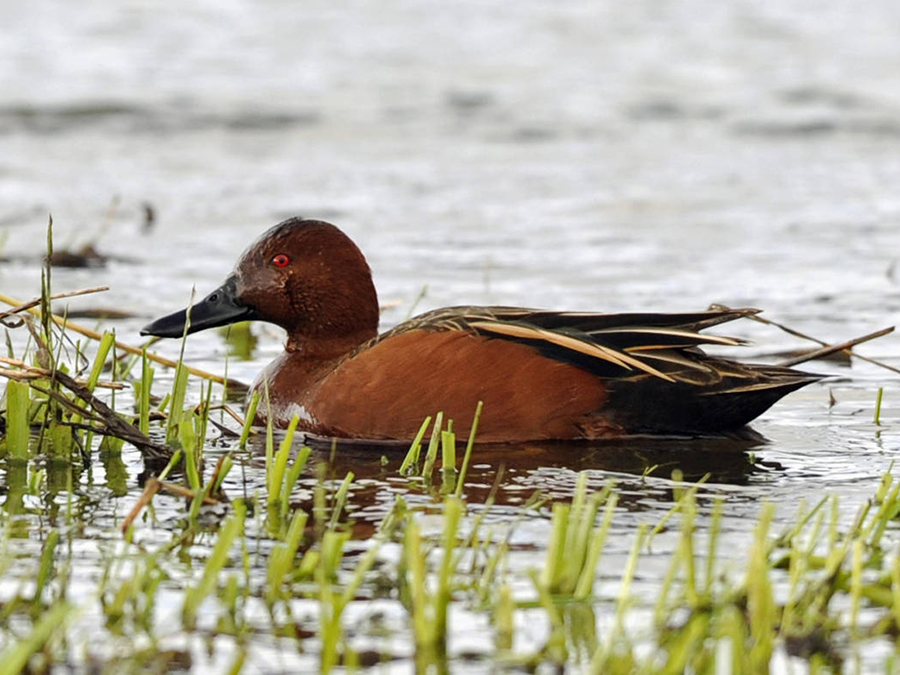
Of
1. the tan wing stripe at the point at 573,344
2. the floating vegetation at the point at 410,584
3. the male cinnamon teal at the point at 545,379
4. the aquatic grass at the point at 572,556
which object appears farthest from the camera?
the male cinnamon teal at the point at 545,379

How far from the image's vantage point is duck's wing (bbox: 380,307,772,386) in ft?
21.8

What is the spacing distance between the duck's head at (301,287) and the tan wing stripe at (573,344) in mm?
945

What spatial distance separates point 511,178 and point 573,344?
9763 mm

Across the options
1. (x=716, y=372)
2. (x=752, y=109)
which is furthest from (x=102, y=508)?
(x=752, y=109)

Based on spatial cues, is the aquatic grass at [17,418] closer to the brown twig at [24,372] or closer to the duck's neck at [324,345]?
the brown twig at [24,372]

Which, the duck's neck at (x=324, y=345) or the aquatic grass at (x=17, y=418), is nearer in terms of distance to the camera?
the aquatic grass at (x=17, y=418)

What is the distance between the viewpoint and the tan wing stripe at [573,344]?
256 inches

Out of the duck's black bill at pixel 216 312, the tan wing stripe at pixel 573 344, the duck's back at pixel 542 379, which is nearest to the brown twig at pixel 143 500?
the duck's back at pixel 542 379

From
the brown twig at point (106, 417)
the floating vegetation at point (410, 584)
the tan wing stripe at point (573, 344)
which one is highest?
the tan wing stripe at point (573, 344)

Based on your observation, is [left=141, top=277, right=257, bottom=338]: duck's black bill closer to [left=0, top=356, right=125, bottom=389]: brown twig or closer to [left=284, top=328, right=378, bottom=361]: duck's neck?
[left=284, top=328, right=378, bottom=361]: duck's neck

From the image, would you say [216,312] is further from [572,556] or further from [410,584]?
[572,556]

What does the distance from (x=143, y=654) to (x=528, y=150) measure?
1398 centimetres

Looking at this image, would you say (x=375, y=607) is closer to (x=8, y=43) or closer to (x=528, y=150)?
(x=528, y=150)

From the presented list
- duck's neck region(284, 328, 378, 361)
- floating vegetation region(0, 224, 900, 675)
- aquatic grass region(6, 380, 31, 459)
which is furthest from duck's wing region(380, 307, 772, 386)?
aquatic grass region(6, 380, 31, 459)
